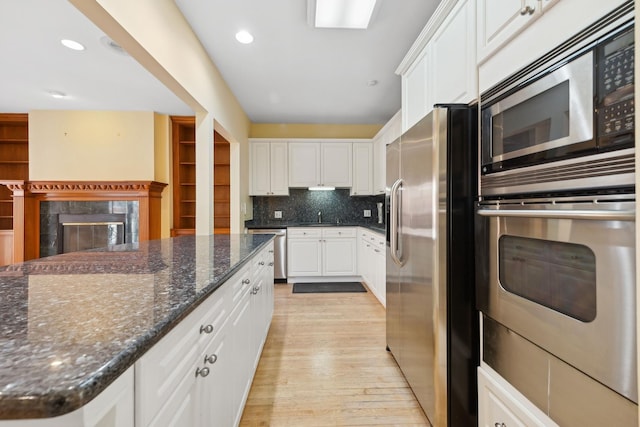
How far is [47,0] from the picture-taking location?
2.04 m

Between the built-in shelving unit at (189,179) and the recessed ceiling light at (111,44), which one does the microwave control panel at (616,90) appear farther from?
the built-in shelving unit at (189,179)

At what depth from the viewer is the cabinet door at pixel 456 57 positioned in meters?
1.41

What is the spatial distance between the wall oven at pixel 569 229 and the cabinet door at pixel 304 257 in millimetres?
3313

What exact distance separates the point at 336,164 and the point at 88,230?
3973 millimetres

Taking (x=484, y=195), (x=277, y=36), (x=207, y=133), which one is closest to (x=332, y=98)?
(x=277, y=36)

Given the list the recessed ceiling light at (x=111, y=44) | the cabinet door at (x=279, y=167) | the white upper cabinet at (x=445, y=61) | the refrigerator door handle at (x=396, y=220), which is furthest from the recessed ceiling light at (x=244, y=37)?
the cabinet door at (x=279, y=167)

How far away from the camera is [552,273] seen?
0.92m

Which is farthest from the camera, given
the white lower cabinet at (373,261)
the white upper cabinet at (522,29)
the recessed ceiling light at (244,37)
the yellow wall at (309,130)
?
the yellow wall at (309,130)

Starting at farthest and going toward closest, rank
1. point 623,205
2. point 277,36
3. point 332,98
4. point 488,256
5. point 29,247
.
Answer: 1. point 29,247
2. point 332,98
3. point 277,36
4. point 488,256
5. point 623,205

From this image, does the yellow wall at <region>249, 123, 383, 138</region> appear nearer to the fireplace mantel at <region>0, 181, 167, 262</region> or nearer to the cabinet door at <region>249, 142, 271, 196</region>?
the cabinet door at <region>249, 142, 271, 196</region>

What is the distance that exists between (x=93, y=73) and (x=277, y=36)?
2190 millimetres

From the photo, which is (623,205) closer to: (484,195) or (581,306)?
(581,306)

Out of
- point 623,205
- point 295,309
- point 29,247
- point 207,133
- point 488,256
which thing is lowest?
point 295,309

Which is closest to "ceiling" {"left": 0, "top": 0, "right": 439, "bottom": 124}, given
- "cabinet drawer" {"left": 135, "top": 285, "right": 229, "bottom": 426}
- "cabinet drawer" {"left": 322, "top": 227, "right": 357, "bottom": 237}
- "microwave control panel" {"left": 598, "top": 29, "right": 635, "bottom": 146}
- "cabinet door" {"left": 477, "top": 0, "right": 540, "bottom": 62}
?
"cabinet door" {"left": 477, "top": 0, "right": 540, "bottom": 62}
